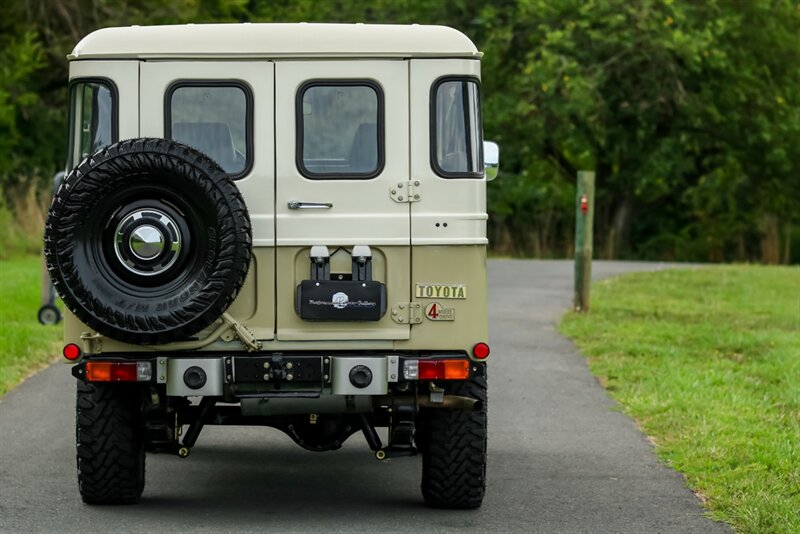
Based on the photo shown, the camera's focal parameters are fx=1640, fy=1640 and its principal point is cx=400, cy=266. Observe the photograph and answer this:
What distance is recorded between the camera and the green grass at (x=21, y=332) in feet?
44.4

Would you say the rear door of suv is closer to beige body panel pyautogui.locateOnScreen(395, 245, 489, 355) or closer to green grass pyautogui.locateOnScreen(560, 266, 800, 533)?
beige body panel pyautogui.locateOnScreen(395, 245, 489, 355)

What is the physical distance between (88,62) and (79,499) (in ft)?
7.31

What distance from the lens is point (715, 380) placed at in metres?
13.0

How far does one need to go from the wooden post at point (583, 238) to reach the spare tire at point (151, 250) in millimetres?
11399

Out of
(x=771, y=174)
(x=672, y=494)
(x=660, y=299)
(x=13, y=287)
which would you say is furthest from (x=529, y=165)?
(x=672, y=494)

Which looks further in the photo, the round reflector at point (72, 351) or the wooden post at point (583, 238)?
the wooden post at point (583, 238)

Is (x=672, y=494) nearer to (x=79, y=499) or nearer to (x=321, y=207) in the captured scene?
(x=321, y=207)

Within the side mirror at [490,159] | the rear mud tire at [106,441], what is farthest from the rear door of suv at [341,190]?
the rear mud tire at [106,441]

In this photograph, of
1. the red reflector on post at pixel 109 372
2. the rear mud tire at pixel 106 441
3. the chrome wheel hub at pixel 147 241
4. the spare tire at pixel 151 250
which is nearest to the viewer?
the spare tire at pixel 151 250

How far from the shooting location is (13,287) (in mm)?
19438

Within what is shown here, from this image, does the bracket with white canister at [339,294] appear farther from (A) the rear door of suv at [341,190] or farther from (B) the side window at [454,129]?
(B) the side window at [454,129]

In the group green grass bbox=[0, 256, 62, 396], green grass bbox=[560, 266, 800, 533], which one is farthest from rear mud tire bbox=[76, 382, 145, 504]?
green grass bbox=[0, 256, 62, 396]

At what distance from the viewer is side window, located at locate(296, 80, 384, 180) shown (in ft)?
26.2

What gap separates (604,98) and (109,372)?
108 feet
